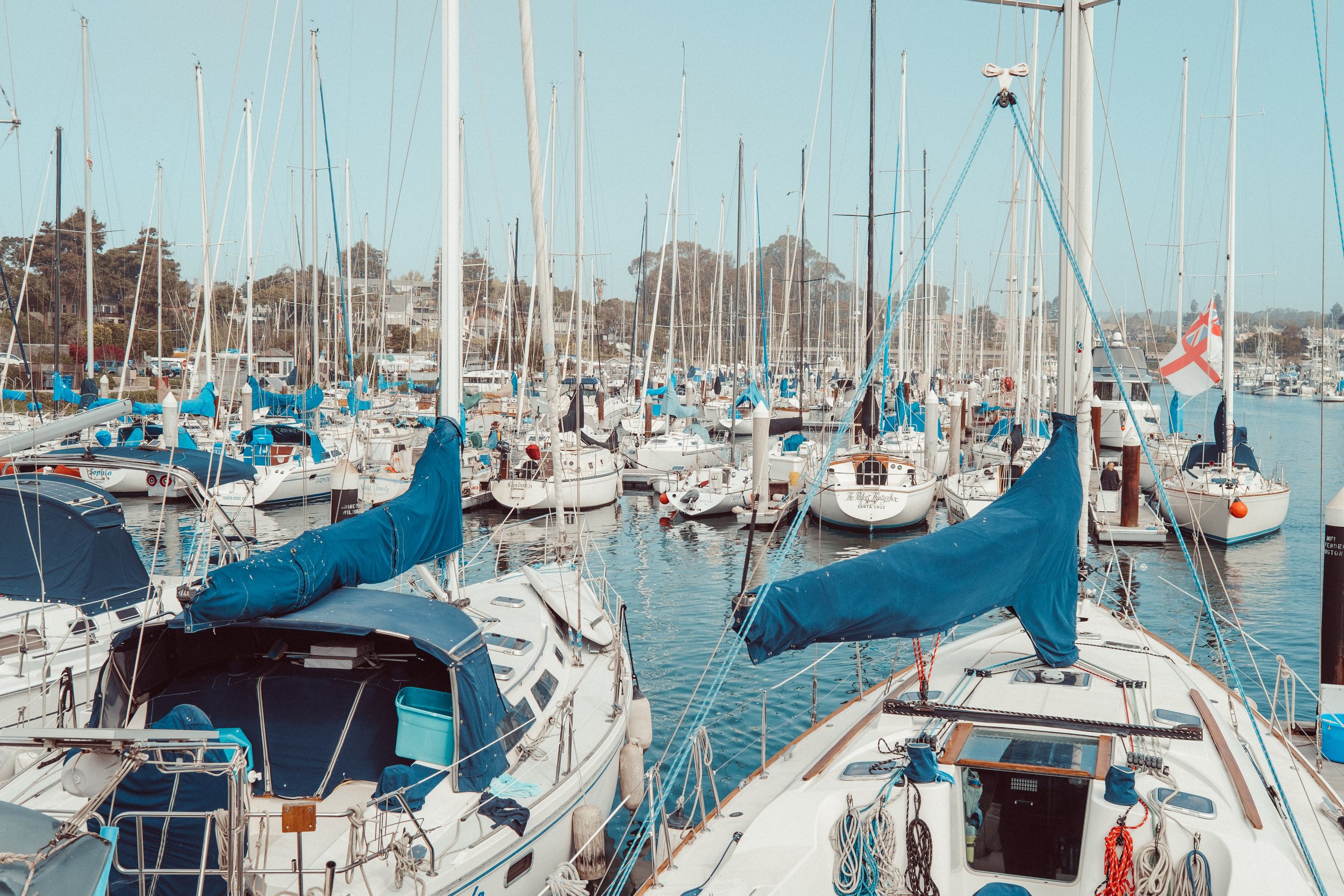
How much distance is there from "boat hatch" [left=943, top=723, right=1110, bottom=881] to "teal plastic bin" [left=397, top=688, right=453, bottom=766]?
362cm

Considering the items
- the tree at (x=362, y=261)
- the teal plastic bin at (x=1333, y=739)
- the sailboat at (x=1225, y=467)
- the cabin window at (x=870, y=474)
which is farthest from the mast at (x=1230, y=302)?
the tree at (x=362, y=261)

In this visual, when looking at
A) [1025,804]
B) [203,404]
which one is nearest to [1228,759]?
[1025,804]

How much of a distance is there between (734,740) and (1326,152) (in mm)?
9117

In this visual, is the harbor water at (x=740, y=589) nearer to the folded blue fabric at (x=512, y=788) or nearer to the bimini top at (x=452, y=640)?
the folded blue fabric at (x=512, y=788)

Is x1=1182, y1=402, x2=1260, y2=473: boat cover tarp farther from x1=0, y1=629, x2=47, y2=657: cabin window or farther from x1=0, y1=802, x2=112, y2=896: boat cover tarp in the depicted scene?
x1=0, y1=802, x2=112, y2=896: boat cover tarp

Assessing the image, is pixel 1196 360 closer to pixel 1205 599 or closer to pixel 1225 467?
pixel 1225 467

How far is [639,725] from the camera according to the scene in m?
10.7

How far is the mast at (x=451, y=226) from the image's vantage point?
35.3 ft

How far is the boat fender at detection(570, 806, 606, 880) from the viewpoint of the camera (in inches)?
326

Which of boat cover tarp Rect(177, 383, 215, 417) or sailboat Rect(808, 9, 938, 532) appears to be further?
boat cover tarp Rect(177, 383, 215, 417)

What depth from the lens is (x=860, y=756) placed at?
7.63 m

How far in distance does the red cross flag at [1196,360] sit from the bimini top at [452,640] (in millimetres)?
21388

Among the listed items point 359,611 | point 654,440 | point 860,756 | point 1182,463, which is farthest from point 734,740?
point 654,440

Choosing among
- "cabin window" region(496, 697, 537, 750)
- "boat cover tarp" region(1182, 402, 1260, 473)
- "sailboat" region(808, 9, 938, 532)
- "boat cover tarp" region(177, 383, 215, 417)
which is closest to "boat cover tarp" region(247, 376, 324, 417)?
"boat cover tarp" region(177, 383, 215, 417)
